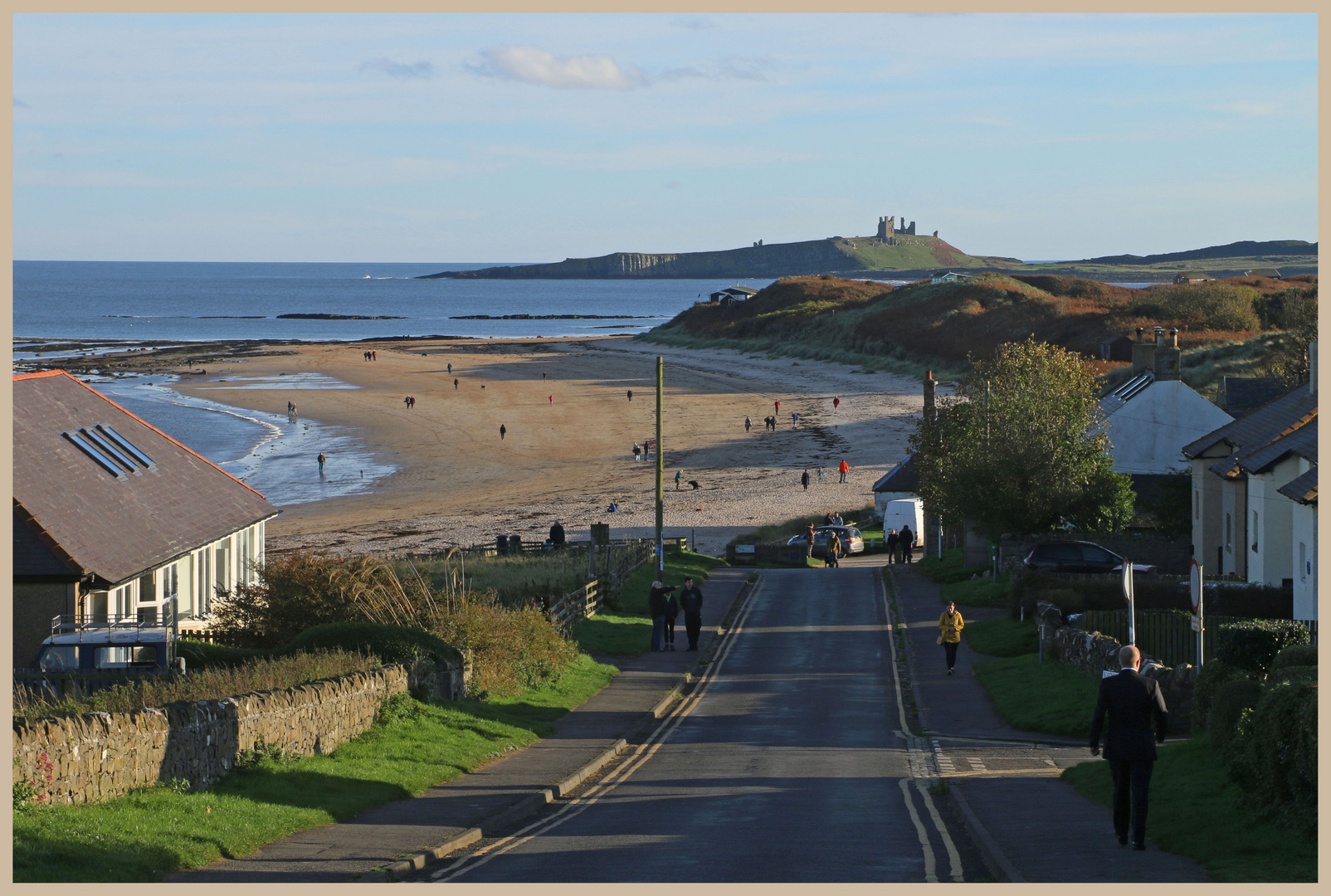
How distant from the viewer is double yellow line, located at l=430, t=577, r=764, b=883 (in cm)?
1169

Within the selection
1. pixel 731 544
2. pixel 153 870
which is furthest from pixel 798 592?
pixel 153 870

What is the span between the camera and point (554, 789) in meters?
15.3

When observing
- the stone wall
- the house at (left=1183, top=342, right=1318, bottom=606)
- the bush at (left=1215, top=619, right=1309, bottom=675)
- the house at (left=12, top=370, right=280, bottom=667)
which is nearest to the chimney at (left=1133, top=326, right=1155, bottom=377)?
the house at (left=1183, top=342, right=1318, bottom=606)

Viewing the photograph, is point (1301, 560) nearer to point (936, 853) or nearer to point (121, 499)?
point (936, 853)

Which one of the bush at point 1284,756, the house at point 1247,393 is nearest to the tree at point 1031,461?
the house at point 1247,393

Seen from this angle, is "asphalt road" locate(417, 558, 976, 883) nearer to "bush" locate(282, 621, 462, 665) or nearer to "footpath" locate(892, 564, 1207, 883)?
"footpath" locate(892, 564, 1207, 883)

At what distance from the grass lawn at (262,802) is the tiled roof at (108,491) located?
315 inches

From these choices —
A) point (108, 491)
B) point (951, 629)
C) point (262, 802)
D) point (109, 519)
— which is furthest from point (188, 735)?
point (951, 629)

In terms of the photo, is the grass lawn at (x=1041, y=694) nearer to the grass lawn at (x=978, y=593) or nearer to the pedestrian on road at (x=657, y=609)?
the pedestrian on road at (x=657, y=609)

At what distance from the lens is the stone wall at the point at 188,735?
10914mm

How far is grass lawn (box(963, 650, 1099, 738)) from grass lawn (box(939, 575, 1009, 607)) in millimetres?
8863

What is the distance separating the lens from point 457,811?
1393 centimetres

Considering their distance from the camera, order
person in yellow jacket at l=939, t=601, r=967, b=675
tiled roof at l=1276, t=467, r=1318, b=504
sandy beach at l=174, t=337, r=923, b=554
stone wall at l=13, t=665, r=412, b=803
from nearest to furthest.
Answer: stone wall at l=13, t=665, r=412, b=803 → tiled roof at l=1276, t=467, r=1318, b=504 → person in yellow jacket at l=939, t=601, r=967, b=675 → sandy beach at l=174, t=337, r=923, b=554

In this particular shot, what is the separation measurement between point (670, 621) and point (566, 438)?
5130 centimetres
